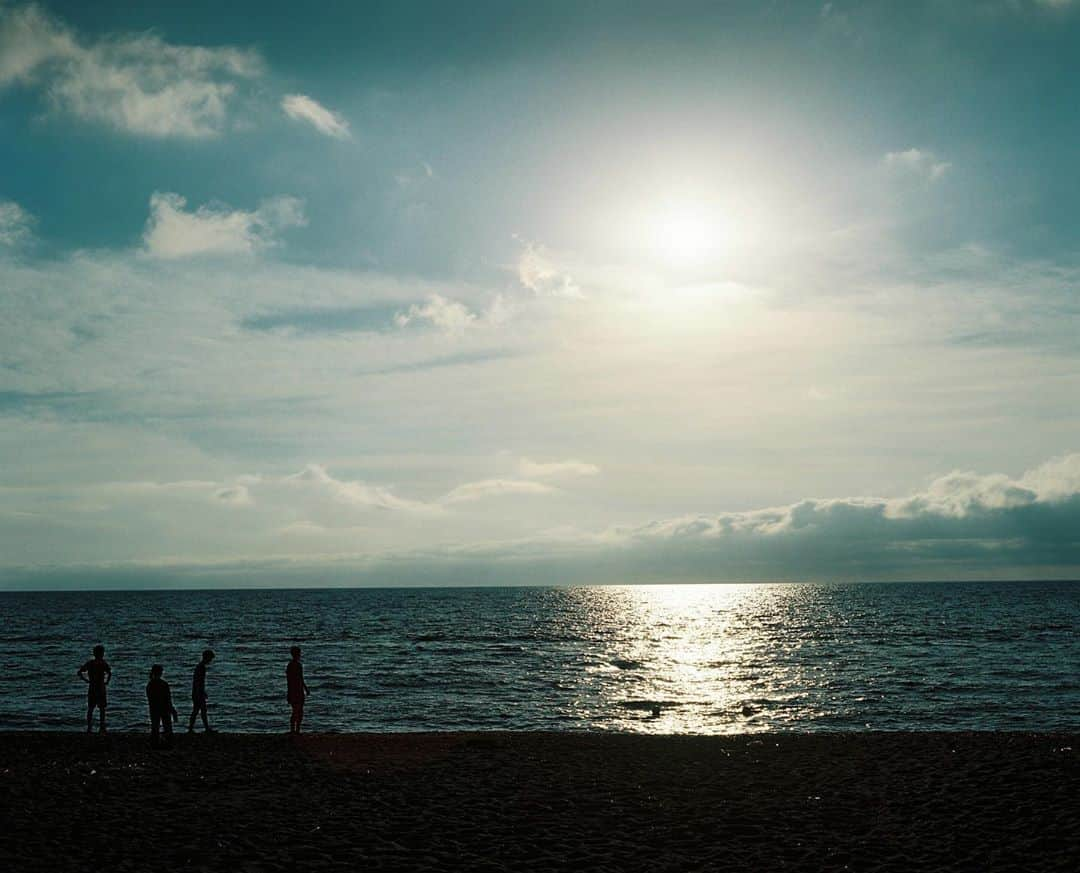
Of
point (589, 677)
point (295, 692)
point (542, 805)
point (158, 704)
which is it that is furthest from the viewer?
point (589, 677)

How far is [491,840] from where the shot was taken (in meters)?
14.8

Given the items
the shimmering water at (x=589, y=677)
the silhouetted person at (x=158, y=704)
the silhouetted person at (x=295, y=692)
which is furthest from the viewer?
the shimmering water at (x=589, y=677)

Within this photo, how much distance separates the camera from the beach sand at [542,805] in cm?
1384

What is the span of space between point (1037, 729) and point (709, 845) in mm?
22810

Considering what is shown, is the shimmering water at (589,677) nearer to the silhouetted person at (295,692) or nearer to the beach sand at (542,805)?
the silhouetted person at (295,692)

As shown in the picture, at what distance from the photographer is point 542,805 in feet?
56.9

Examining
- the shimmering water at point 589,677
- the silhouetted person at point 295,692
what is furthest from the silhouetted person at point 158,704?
the shimmering water at point 589,677

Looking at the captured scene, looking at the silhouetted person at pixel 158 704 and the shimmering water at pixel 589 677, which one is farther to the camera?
the shimmering water at pixel 589 677

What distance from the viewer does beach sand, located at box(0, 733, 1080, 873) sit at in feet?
45.4

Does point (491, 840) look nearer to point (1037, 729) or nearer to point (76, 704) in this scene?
point (1037, 729)

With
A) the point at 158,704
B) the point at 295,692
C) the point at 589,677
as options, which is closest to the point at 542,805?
the point at 295,692

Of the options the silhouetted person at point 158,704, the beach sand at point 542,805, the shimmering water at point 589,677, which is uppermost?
the silhouetted person at point 158,704

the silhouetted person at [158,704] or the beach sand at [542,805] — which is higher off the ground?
the silhouetted person at [158,704]

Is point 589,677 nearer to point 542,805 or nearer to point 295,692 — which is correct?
point 295,692
